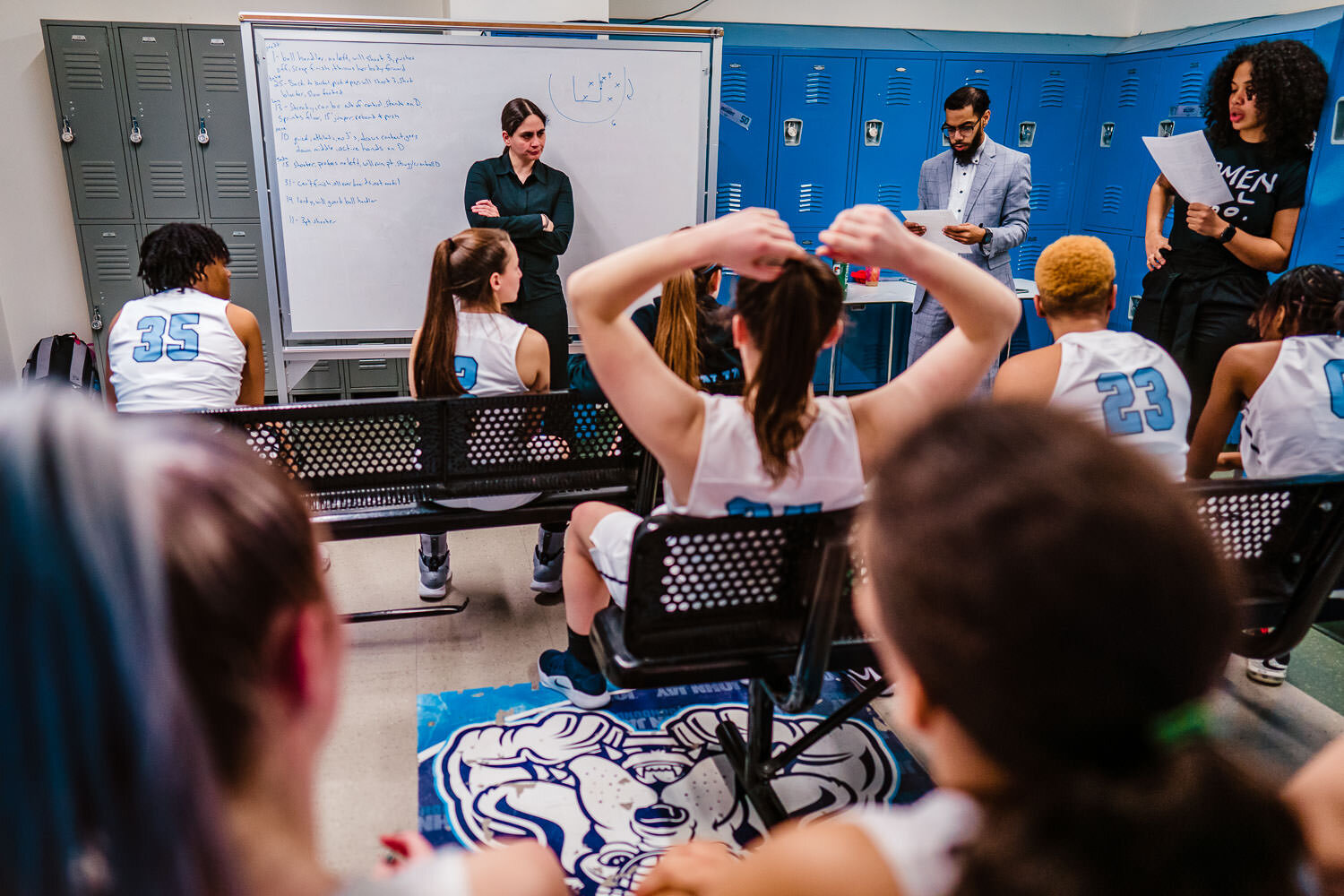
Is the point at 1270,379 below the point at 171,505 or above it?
below

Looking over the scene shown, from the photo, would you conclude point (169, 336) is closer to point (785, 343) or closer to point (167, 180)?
point (785, 343)

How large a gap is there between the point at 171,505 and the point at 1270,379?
98.7 inches

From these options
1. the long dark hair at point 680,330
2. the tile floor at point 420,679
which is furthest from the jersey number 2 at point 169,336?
the long dark hair at point 680,330

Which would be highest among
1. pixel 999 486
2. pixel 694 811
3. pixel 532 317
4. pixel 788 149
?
pixel 788 149

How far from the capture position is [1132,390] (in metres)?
1.98

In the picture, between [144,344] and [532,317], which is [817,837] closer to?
[144,344]

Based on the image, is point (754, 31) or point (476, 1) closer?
point (476, 1)

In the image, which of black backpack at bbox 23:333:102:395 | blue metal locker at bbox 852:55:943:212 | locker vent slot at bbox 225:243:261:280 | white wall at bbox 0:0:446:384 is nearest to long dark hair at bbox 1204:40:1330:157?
blue metal locker at bbox 852:55:943:212

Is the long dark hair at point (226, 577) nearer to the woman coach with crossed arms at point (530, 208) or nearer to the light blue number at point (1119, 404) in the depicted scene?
the light blue number at point (1119, 404)

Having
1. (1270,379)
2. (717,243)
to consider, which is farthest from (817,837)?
(1270,379)

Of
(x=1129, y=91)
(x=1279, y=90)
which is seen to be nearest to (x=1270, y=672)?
(x=1279, y=90)

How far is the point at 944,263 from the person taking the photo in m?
1.50

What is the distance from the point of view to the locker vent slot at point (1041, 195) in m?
5.91

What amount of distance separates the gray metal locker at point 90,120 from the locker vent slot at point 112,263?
17 centimetres
